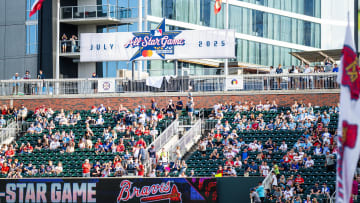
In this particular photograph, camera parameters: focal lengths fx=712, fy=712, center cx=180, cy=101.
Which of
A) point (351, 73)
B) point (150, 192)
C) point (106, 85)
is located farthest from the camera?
point (106, 85)

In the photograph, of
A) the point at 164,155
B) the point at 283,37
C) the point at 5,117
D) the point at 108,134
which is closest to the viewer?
Result: the point at 164,155

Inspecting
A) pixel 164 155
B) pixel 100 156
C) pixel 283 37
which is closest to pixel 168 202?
pixel 164 155

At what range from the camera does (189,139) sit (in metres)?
36.5

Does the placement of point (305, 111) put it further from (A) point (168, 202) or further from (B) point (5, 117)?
(B) point (5, 117)

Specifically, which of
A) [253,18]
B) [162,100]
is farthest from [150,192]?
[253,18]

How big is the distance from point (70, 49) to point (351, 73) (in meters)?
40.9

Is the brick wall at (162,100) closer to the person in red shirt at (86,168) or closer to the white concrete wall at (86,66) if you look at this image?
the white concrete wall at (86,66)

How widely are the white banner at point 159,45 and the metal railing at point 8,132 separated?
6.06m

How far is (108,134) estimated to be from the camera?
3638 centimetres

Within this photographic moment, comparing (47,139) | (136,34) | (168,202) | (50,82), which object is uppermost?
(136,34)

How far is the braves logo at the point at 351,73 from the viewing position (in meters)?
9.72

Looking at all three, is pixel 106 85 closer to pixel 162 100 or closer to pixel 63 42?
pixel 162 100

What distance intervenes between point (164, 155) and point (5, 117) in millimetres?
12519

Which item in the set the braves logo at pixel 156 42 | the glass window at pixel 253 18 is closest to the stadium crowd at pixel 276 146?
the braves logo at pixel 156 42
